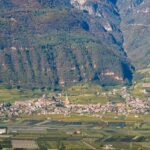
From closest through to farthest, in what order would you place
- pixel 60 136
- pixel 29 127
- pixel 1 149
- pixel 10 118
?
1. pixel 1 149
2. pixel 60 136
3. pixel 29 127
4. pixel 10 118

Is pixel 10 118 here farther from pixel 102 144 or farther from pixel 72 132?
pixel 102 144

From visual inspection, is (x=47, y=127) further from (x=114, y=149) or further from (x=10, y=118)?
(x=114, y=149)

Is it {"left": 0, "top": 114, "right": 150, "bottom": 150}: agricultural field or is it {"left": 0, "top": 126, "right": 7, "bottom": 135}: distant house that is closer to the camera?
{"left": 0, "top": 114, "right": 150, "bottom": 150}: agricultural field

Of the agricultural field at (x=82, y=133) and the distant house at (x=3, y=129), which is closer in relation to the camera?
the agricultural field at (x=82, y=133)

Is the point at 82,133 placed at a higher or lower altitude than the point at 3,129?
lower

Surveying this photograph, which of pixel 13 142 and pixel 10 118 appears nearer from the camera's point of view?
pixel 13 142

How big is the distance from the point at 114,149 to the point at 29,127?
136ft

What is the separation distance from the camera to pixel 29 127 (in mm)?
179625

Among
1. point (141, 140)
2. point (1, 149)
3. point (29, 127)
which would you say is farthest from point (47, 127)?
point (1, 149)

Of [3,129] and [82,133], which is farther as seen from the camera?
[3,129]

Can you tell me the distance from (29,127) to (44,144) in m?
30.8

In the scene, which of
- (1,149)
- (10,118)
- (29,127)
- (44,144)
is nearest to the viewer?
(1,149)

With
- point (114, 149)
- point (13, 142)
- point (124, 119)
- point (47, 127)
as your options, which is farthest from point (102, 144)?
point (124, 119)

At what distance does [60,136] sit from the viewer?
163000 mm
